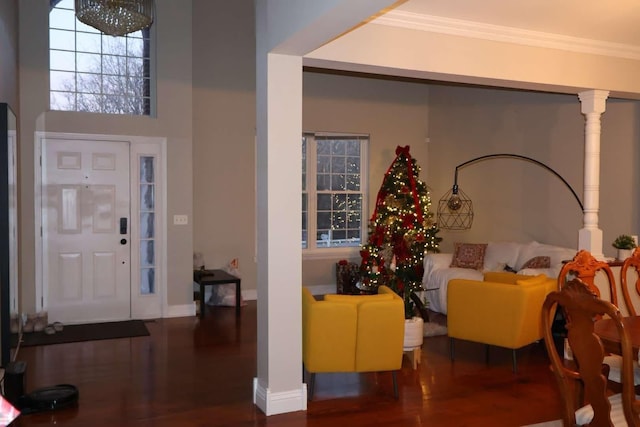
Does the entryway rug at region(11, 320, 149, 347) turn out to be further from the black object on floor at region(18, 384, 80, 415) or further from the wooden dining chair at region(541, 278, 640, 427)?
the wooden dining chair at region(541, 278, 640, 427)

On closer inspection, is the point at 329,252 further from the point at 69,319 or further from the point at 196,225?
the point at 69,319

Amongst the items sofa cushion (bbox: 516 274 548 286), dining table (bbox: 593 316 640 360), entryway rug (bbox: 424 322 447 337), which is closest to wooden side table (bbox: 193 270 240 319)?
entryway rug (bbox: 424 322 447 337)

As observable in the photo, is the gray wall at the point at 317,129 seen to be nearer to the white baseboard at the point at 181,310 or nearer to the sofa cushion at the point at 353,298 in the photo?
the white baseboard at the point at 181,310

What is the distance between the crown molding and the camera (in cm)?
427

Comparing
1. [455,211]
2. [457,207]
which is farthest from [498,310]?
[455,211]

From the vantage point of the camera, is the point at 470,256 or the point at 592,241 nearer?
the point at 592,241

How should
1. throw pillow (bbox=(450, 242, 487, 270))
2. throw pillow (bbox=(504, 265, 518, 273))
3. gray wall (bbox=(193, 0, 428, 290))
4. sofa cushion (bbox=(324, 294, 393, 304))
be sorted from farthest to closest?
gray wall (bbox=(193, 0, 428, 290))
throw pillow (bbox=(450, 242, 487, 270))
throw pillow (bbox=(504, 265, 518, 273))
sofa cushion (bbox=(324, 294, 393, 304))

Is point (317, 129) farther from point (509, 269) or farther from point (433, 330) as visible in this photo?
point (433, 330)

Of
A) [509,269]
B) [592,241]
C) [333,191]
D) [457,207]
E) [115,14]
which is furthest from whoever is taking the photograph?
[333,191]

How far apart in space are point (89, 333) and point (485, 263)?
4652 millimetres

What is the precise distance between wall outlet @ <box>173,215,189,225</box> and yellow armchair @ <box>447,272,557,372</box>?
11.0ft

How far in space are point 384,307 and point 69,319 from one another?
4.01 m

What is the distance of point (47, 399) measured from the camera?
4.04 metres

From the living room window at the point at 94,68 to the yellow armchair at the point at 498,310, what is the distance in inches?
171
